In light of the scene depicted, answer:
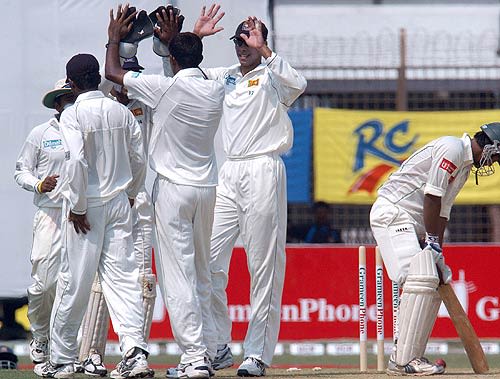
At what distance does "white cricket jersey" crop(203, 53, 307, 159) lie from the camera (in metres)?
9.39

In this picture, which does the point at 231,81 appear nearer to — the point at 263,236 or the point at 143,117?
the point at 143,117

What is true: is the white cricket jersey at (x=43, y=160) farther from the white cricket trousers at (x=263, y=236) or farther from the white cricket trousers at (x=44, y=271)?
the white cricket trousers at (x=263, y=236)

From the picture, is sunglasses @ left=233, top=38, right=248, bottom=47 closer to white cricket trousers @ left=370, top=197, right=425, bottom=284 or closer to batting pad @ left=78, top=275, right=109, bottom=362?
white cricket trousers @ left=370, top=197, right=425, bottom=284

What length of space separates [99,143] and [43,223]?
7.14ft

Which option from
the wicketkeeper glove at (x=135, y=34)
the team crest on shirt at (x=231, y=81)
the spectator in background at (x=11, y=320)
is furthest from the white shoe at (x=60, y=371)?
the spectator in background at (x=11, y=320)

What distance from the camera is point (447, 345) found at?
14.2 m

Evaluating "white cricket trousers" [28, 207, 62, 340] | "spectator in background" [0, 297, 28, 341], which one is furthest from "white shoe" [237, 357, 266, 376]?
"spectator in background" [0, 297, 28, 341]

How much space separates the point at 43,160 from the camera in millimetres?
10750

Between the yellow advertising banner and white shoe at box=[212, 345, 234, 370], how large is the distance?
5.96 metres

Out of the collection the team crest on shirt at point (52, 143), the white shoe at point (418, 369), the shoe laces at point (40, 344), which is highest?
the team crest on shirt at point (52, 143)

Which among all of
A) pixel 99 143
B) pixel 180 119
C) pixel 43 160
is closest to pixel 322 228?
pixel 43 160

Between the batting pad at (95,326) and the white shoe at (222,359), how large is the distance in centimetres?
79

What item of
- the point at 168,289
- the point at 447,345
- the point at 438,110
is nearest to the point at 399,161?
the point at 438,110

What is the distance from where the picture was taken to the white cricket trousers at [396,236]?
9469 millimetres
